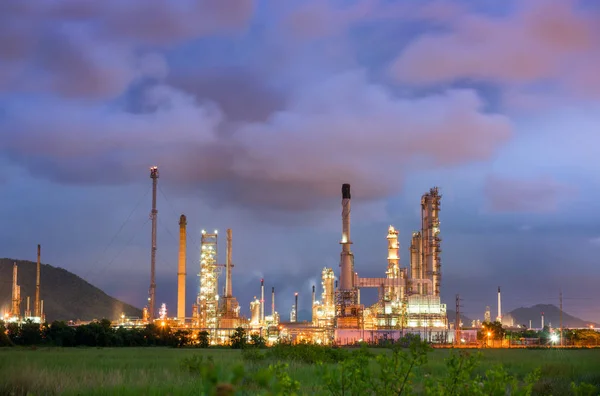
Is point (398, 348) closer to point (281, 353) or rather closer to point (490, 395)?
point (490, 395)

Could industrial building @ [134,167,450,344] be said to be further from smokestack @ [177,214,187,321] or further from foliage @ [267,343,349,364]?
foliage @ [267,343,349,364]

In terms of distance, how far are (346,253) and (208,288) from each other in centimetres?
2281

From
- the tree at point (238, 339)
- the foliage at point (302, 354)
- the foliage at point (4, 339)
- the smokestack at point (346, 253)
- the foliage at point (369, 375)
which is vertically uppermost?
the smokestack at point (346, 253)

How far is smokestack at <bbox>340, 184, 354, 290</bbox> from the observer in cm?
11162

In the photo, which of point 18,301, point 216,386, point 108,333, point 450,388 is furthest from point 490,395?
point 18,301

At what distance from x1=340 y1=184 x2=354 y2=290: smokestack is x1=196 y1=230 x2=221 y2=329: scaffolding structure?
67.1 ft

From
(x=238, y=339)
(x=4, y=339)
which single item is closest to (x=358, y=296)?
(x=238, y=339)

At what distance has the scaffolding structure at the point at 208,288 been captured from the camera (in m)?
110

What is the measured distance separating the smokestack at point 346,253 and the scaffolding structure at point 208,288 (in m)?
20.5

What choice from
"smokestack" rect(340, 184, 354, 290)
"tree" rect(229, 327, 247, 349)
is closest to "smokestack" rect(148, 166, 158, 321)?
"smokestack" rect(340, 184, 354, 290)

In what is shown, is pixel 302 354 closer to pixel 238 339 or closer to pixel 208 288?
pixel 238 339

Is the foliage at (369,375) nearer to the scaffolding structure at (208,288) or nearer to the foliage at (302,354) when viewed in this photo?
the foliage at (302,354)

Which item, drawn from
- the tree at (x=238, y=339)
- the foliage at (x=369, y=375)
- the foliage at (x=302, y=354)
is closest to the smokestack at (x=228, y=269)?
the tree at (x=238, y=339)

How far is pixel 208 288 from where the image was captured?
111 meters
